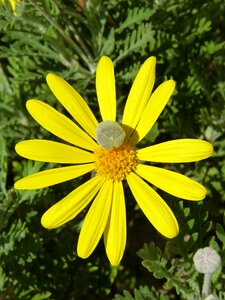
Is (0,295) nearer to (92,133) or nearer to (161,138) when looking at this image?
(92,133)

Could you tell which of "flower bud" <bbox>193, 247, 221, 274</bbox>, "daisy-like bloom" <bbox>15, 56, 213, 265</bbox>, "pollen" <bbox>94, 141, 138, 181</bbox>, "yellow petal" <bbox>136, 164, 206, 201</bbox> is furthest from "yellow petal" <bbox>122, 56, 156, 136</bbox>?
"flower bud" <bbox>193, 247, 221, 274</bbox>

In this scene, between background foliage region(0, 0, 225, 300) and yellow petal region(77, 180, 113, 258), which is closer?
yellow petal region(77, 180, 113, 258)

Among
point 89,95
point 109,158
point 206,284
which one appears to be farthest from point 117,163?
point 89,95

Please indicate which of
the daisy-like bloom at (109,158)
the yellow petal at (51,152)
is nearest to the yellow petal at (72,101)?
the daisy-like bloom at (109,158)

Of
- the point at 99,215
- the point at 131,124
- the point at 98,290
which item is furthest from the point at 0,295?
the point at 131,124

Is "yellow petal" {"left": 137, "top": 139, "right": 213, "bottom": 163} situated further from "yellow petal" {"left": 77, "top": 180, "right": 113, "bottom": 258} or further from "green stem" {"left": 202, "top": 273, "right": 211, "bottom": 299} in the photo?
"green stem" {"left": 202, "top": 273, "right": 211, "bottom": 299}

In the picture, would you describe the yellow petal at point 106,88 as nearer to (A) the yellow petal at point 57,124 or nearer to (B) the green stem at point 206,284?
(A) the yellow petal at point 57,124
